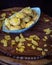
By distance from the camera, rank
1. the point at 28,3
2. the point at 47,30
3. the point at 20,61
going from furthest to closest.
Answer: the point at 28,3 < the point at 47,30 < the point at 20,61

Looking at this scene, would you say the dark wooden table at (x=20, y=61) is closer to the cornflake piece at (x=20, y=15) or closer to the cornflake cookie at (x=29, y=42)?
the cornflake cookie at (x=29, y=42)

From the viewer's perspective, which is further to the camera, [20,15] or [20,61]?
[20,15]

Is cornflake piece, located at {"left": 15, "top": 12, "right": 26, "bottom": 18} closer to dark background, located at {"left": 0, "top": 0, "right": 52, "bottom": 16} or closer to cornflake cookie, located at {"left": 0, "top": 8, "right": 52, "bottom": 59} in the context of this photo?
cornflake cookie, located at {"left": 0, "top": 8, "right": 52, "bottom": 59}

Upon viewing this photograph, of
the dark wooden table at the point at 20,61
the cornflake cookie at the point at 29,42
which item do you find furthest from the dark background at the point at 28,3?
the dark wooden table at the point at 20,61

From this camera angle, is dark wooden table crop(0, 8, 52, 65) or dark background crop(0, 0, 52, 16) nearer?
dark wooden table crop(0, 8, 52, 65)

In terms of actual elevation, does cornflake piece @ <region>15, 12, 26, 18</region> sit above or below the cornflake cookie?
above

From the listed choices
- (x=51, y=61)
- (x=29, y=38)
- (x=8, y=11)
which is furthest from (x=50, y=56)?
(x=8, y=11)

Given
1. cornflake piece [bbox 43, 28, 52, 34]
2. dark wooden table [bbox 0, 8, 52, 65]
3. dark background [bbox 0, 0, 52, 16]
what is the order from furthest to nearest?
dark background [bbox 0, 0, 52, 16]
cornflake piece [bbox 43, 28, 52, 34]
dark wooden table [bbox 0, 8, 52, 65]

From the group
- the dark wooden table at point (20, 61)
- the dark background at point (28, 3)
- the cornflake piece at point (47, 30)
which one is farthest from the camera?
the dark background at point (28, 3)

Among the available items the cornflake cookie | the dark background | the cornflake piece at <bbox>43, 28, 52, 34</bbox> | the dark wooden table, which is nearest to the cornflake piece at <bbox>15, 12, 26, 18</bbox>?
the cornflake cookie

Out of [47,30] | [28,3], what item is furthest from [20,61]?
[28,3]

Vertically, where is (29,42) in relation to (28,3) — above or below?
above

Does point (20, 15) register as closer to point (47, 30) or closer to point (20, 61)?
point (47, 30)
